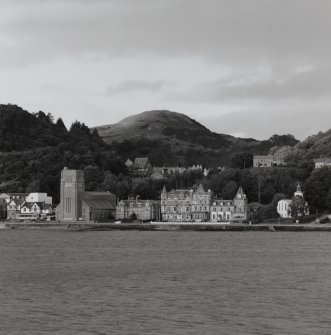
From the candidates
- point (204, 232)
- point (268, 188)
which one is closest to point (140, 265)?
point (204, 232)

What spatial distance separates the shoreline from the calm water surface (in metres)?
53.8

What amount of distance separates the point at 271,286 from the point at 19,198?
406 ft

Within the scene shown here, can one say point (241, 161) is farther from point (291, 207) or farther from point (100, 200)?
point (291, 207)

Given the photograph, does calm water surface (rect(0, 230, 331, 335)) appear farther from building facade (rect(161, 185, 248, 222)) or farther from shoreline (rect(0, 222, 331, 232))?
building facade (rect(161, 185, 248, 222))

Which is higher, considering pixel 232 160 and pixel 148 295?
pixel 232 160

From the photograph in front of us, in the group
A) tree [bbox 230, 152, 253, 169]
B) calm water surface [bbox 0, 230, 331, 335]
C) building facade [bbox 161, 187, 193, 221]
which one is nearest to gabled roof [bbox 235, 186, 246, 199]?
building facade [bbox 161, 187, 193, 221]

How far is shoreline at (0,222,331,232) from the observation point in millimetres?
122438

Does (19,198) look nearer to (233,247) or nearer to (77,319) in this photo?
(233,247)

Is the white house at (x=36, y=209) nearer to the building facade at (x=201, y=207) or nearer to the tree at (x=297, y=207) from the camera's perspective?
the building facade at (x=201, y=207)

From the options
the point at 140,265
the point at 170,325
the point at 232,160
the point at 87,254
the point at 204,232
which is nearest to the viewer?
the point at 170,325

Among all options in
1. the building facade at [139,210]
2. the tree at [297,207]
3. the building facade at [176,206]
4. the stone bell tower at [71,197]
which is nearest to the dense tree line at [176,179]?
the tree at [297,207]

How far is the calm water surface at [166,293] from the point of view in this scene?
32312mm

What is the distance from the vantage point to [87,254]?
71.0 m

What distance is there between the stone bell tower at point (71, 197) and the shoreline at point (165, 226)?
695cm
